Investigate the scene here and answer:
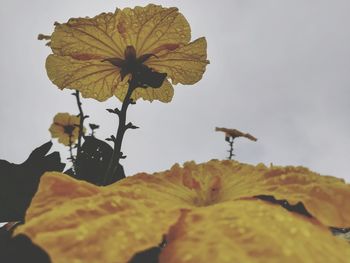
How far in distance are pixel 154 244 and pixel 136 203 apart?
10 centimetres

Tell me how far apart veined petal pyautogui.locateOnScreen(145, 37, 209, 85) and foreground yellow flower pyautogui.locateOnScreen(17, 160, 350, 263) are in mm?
360

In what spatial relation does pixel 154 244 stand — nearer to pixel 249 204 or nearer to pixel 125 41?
pixel 249 204

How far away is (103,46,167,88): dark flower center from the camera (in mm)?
888

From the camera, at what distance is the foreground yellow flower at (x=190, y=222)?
354 mm

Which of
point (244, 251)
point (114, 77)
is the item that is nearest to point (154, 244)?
point (244, 251)

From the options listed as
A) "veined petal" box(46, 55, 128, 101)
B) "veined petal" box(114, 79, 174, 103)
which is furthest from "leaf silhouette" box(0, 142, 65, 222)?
"veined petal" box(114, 79, 174, 103)

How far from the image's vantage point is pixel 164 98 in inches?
44.9

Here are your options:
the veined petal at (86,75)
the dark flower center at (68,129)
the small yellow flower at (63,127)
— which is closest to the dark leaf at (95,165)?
the veined petal at (86,75)

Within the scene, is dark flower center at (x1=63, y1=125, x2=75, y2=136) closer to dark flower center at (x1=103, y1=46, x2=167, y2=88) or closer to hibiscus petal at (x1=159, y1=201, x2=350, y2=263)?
dark flower center at (x1=103, y1=46, x2=167, y2=88)

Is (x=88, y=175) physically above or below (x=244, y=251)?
above

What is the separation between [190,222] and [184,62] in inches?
20.6

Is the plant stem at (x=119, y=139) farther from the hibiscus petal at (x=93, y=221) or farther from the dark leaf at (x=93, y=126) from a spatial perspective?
the dark leaf at (x=93, y=126)

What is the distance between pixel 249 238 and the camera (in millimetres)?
374

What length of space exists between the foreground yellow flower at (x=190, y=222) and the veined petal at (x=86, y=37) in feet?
1.10
